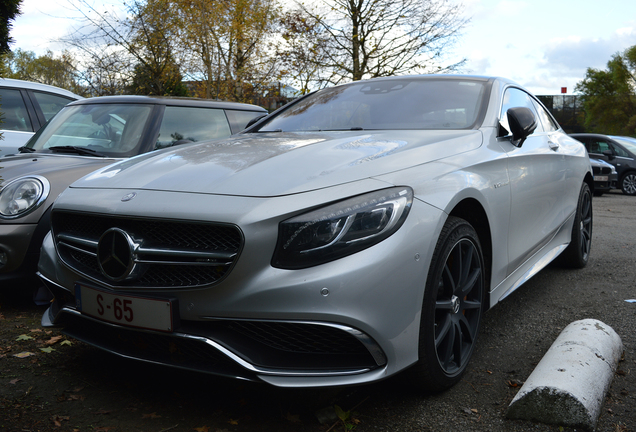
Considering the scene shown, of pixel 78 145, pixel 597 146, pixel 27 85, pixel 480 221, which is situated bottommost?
pixel 597 146

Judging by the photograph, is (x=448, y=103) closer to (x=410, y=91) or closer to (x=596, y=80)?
(x=410, y=91)

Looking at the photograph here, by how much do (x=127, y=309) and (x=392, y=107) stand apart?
1998mm

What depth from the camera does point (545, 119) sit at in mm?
4480

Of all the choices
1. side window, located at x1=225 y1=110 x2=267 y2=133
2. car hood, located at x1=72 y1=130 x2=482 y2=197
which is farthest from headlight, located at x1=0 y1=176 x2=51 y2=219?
side window, located at x1=225 y1=110 x2=267 y2=133

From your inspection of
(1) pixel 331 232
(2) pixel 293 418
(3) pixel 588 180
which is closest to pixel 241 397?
(2) pixel 293 418

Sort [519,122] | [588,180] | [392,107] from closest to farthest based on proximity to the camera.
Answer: [519,122] → [392,107] → [588,180]

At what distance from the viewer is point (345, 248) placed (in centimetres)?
195

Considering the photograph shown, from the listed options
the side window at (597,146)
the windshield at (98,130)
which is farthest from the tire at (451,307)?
the side window at (597,146)

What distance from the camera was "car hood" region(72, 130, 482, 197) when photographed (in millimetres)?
2152

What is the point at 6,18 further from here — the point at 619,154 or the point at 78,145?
the point at 619,154

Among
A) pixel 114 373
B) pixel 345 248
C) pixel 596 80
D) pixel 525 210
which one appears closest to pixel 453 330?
pixel 345 248

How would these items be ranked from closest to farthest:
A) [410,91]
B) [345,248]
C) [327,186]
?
[345,248] < [327,186] < [410,91]

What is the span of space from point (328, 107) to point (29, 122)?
183 inches

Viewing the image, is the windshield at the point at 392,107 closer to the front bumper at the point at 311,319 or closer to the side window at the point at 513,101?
the side window at the point at 513,101
